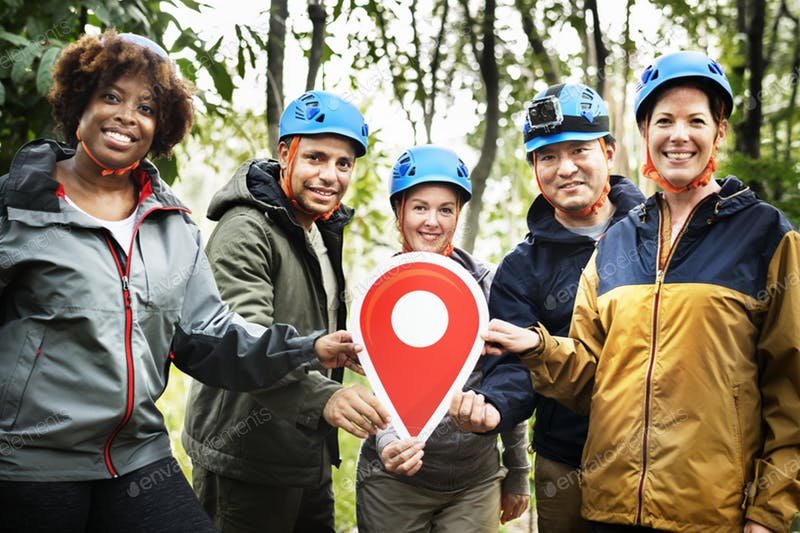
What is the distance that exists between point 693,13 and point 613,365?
353 cm

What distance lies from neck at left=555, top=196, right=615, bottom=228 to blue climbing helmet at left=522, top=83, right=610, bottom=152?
317mm

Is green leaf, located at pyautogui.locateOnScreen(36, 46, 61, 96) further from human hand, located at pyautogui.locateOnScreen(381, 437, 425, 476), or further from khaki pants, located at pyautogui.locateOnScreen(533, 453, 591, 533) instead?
khaki pants, located at pyautogui.locateOnScreen(533, 453, 591, 533)

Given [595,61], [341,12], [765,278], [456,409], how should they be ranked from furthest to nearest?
[595,61], [341,12], [456,409], [765,278]

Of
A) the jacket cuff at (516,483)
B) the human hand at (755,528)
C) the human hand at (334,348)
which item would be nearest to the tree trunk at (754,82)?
the jacket cuff at (516,483)

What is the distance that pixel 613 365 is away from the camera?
262 centimetres

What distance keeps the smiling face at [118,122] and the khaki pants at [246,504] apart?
1490mm

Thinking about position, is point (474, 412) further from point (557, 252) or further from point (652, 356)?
point (557, 252)

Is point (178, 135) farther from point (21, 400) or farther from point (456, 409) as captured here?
point (456, 409)

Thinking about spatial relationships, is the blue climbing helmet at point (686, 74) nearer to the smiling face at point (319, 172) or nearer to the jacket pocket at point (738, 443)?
the jacket pocket at point (738, 443)

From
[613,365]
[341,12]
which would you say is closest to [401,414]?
[613,365]

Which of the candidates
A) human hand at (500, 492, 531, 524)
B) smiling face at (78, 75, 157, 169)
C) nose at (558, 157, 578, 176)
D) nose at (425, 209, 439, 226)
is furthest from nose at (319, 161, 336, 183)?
human hand at (500, 492, 531, 524)

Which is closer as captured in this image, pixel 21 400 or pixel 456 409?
pixel 21 400

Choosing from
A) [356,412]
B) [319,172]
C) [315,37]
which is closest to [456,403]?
[356,412]

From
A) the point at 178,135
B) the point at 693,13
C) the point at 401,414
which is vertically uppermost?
the point at 693,13
